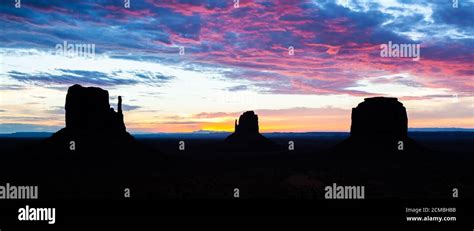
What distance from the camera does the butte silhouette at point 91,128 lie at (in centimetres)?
5597

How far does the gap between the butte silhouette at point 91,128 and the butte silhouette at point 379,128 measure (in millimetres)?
40687

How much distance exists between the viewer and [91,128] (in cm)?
5916

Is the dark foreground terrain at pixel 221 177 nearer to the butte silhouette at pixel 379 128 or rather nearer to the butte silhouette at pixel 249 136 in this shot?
the butte silhouette at pixel 379 128

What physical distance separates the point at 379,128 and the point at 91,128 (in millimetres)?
51194

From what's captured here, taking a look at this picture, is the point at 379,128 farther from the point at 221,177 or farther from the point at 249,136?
the point at 249,136

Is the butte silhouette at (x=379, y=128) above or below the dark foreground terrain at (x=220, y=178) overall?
above

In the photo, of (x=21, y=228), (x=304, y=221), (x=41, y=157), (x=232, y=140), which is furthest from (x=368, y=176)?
(x=232, y=140)

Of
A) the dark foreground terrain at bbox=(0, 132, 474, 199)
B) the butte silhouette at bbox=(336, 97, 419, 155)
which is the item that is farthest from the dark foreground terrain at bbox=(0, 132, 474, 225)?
the butte silhouette at bbox=(336, 97, 419, 155)

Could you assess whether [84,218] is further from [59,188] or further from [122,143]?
[122,143]

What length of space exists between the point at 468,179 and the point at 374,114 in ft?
78.7

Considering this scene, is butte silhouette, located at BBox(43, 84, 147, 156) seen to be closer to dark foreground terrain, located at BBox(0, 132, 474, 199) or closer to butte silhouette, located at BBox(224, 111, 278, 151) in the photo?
dark foreground terrain, located at BBox(0, 132, 474, 199)

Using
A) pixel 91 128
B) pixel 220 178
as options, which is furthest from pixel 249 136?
pixel 220 178

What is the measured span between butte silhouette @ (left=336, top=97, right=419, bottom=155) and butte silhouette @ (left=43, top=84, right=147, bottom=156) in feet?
133

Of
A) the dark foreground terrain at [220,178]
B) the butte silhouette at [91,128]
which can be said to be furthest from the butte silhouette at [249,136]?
the butte silhouette at [91,128]
